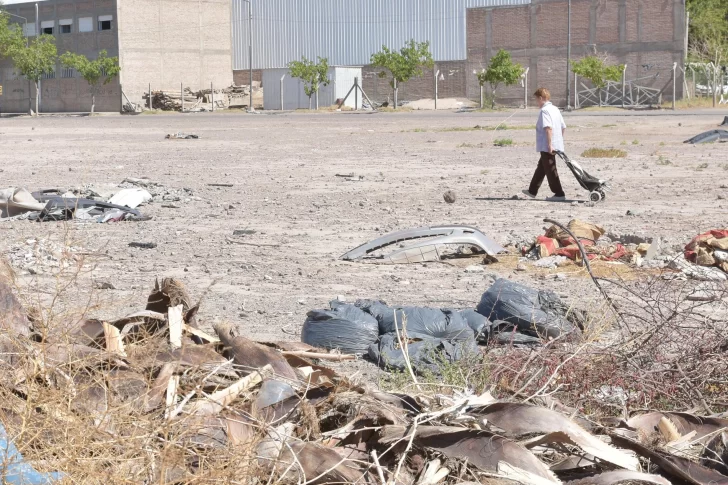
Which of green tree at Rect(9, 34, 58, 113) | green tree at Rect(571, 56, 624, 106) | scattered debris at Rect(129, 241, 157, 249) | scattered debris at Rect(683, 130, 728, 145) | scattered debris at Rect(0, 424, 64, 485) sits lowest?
scattered debris at Rect(129, 241, 157, 249)

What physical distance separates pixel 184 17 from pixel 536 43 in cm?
2724

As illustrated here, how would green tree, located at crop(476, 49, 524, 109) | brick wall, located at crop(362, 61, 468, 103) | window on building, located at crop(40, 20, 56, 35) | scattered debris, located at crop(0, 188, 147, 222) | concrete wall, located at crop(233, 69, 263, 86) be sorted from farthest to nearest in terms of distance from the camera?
1. window on building, located at crop(40, 20, 56, 35)
2. concrete wall, located at crop(233, 69, 263, 86)
3. brick wall, located at crop(362, 61, 468, 103)
4. green tree, located at crop(476, 49, 524, 109)
5. scattered debris, located at crop(0, 188, 147, 222)

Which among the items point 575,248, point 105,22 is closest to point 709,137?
point 575,248

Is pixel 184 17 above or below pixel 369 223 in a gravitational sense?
above

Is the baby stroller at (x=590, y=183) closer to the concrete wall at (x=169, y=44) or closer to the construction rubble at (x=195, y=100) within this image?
the construction rubble at (x=195, y=100)

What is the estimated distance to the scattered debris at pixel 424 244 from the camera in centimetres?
994

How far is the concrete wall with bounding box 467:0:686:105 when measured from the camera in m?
62.5

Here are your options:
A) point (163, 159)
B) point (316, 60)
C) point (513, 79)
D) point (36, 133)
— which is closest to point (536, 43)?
point (513, 79)

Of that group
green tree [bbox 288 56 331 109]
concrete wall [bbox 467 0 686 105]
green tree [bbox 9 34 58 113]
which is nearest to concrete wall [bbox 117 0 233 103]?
green tree [bbox 9 34 58 113]

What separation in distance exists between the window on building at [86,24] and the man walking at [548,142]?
67127mm

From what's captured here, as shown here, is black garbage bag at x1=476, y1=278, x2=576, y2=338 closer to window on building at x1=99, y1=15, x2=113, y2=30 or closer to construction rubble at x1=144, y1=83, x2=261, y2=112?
construction rubble at x1=144, y1=83, x2=261, y2=112

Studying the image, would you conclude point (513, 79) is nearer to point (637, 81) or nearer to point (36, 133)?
point (637, 81)

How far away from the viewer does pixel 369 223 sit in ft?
42.4

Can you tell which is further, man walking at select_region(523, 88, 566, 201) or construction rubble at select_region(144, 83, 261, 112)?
construction rubble at select_region(144, 83, 261, 112)
